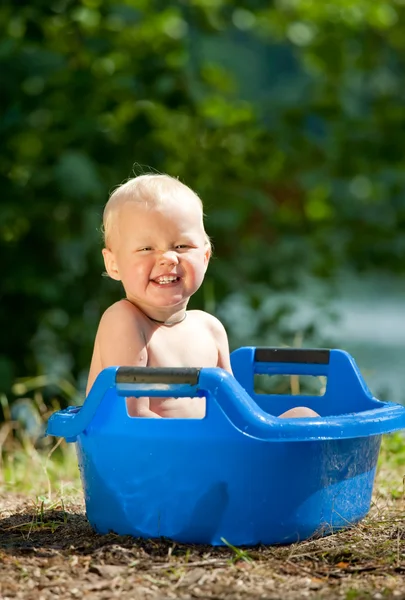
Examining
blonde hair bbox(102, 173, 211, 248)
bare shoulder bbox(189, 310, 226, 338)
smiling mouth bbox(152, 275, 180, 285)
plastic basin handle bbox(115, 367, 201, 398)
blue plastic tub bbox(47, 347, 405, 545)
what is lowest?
blue plastic tub bbox(47, 347, 405, 545)

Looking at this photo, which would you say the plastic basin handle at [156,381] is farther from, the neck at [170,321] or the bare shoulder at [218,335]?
the bare shoulder at [218,335]

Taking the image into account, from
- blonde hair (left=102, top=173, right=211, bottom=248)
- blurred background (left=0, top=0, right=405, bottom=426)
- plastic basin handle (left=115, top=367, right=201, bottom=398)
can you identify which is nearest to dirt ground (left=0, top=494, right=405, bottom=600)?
plastic basin handle (left=115, top=367, right=201, bottom=398)

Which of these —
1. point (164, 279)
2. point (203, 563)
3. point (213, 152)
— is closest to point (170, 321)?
point (164, 279)

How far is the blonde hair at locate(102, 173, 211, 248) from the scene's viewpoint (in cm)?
225

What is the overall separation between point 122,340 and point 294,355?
64 cm

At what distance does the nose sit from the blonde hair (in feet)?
0.40

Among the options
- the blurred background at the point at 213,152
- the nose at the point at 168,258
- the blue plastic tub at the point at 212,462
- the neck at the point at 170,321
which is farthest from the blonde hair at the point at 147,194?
the blurred background at the point at 213,152

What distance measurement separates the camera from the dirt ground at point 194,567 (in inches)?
69.8

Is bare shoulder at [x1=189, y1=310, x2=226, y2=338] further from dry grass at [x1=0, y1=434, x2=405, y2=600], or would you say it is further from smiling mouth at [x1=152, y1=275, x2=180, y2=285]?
dry grass at [x1=0, y1=434, x2=405, y2=600]

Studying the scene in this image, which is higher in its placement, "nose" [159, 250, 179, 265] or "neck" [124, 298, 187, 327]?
"nose" [159, 250, 179, 265]

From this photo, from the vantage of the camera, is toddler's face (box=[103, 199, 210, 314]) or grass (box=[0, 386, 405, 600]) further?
toddler's face (box=[103, 199, 210, 314])

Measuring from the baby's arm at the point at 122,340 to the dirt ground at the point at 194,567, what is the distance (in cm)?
35

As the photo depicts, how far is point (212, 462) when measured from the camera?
1976 millimetres

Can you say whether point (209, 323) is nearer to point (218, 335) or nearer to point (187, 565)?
point (218, 335)
